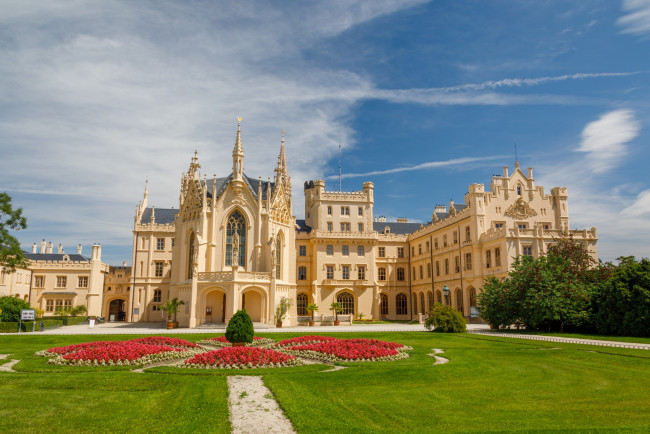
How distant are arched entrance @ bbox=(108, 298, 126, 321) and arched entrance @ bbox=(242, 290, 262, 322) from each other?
3218 cm

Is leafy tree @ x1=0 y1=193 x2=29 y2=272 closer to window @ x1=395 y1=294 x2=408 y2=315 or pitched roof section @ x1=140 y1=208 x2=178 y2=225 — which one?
pitched roof section @ x1=140 y1=208 x2=178 y2=225

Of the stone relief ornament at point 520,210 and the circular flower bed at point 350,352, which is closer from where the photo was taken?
the circular flower bed at point 350,352

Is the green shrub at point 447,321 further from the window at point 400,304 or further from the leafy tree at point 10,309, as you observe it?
the leafy tree at point 10,309

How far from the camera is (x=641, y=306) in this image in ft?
91.9

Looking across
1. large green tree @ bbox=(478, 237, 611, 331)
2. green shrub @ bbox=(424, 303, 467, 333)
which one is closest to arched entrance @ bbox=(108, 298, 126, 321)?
green shrub @ bbox=(424, 303, 467, 333)

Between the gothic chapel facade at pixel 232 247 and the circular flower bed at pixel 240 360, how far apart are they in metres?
27.6

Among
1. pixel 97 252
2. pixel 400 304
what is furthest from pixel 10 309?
pixel 400 304

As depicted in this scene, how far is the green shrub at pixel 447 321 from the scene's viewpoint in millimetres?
34656

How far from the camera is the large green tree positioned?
3297cm

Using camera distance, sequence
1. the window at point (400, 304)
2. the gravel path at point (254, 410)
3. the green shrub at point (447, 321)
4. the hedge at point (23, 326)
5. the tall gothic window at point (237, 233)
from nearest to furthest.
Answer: the gravel path at point (254, 410) < the green shrub at point (447, 321) < the hedge at point (23, 326) < the tall gothic window at point (237, 233) < the window at point (400, 304)

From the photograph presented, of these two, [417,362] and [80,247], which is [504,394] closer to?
[417,362]

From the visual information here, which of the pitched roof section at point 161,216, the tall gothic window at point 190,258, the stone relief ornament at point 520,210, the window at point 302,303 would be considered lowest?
the window at point 302,303

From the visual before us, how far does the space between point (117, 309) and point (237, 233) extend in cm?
3480

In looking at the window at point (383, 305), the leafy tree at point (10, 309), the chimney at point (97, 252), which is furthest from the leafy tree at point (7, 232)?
the window at point (383, 305)
